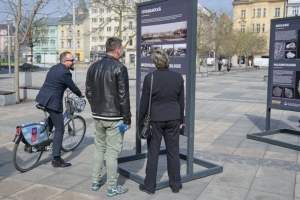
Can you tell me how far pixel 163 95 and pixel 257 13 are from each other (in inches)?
3427

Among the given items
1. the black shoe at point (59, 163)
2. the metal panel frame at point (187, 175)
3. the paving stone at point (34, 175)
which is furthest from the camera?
the black shoe at point (59, 163)

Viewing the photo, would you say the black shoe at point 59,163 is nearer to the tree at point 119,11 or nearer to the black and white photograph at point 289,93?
the black and white photograph at point 289,93

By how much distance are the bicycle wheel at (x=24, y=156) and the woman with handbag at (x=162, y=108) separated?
6.62 ft

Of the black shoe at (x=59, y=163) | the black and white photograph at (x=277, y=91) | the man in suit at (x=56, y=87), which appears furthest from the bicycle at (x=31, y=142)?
the black and white photograph at (x=277, y=91)

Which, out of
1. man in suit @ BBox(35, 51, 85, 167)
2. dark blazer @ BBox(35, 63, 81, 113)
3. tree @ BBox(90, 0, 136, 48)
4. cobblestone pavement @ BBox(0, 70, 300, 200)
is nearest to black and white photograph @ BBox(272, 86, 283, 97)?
cobblestone pavement @ BBox(0, 70, 300, 200)

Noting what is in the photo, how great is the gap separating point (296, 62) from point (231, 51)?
4531 cm

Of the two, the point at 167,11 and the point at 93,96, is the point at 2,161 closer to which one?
the point at 93,96

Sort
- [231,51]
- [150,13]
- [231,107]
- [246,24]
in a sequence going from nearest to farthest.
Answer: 1. [150,13]
2. [231,107]
3. [231,51]
4. [246,24]

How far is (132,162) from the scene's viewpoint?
585 centimetres

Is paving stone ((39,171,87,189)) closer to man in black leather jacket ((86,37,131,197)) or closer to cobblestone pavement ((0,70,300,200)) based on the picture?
cobblestone pavement ((0,70,300,200))

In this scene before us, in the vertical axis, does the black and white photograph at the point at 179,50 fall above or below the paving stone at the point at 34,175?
above

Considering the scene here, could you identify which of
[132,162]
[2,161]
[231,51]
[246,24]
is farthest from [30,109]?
[246,24]

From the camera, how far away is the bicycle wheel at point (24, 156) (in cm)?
513

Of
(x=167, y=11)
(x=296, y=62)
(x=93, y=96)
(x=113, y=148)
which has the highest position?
(x=167, y=11)
